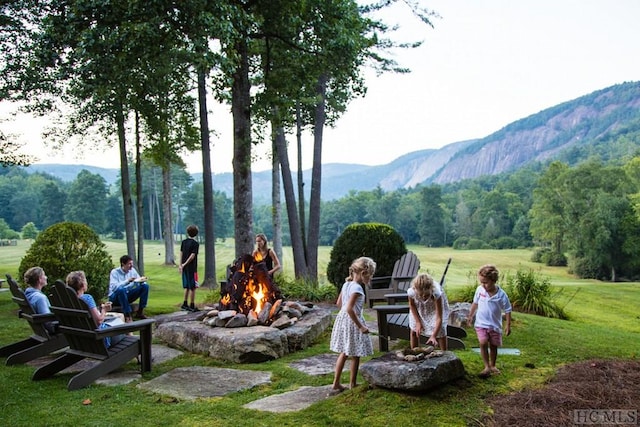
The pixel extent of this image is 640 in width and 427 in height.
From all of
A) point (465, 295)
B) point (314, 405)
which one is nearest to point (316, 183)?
point (465, 295)

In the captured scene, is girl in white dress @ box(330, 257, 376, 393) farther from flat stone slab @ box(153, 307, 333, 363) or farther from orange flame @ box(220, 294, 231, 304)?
orange flame @ box(220, 294, 231, 304)

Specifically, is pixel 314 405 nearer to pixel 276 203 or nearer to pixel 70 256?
pixel 70 256

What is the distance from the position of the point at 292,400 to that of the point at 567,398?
2167 mm

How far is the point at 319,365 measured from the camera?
596cm

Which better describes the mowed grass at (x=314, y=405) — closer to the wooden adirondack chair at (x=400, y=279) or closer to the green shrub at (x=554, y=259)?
the wooden adirondack chair at (x=400, y=279)

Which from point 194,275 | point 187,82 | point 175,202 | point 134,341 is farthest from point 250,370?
point 175,202

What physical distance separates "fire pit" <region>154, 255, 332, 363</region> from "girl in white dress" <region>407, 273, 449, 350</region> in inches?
81.3

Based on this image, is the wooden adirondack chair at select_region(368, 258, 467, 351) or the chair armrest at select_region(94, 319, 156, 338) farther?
the wooden adirondack chair at select_region(368, 258, 467, 351)

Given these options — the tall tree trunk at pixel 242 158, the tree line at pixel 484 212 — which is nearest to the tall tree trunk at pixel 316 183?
the tall tree trunk at pixel 242 158

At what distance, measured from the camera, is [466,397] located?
392cm

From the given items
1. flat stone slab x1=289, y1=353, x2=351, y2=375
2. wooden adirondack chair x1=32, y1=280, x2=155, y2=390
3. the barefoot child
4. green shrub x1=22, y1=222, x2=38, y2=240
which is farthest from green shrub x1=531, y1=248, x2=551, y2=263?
wooden adirondack chair x1=32, y1=280, x2=155, y2=390

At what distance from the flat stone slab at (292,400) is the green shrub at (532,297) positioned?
6609mm

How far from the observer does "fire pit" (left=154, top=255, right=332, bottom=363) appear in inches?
252

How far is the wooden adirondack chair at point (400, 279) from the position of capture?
936 centimetres
